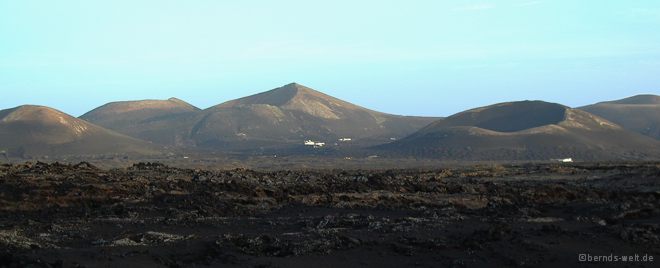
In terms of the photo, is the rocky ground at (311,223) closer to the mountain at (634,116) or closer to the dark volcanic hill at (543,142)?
A: the dark volcanic hill at (543,142)

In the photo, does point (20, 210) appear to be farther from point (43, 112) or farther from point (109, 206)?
point (43, 112)

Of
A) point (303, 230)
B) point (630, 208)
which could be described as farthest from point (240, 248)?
point (630, 208)

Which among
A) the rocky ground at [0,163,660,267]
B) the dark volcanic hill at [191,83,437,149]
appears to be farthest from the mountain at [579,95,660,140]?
the rocky ground at [0,163,660,267]

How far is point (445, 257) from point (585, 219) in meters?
6.67

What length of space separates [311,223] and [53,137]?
110911mm

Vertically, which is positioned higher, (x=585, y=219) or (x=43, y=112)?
(x=43, y=112)

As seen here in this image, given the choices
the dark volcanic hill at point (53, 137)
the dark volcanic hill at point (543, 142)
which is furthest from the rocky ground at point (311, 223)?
the dark volcanic hill at point (53, 137)

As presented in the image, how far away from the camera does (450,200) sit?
27.1 metres

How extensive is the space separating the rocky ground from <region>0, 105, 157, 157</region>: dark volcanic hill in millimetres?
87831

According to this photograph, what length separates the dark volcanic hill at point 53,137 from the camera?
11606cm

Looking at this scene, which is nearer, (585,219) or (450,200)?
(585,219)

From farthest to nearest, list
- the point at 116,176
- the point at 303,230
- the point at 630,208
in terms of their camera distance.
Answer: the point at 116,176
the point at 630,208
the point at 303,230

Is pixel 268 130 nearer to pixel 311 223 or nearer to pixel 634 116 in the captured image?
pixel 634 116

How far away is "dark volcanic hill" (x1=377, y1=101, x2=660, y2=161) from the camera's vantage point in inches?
4176
